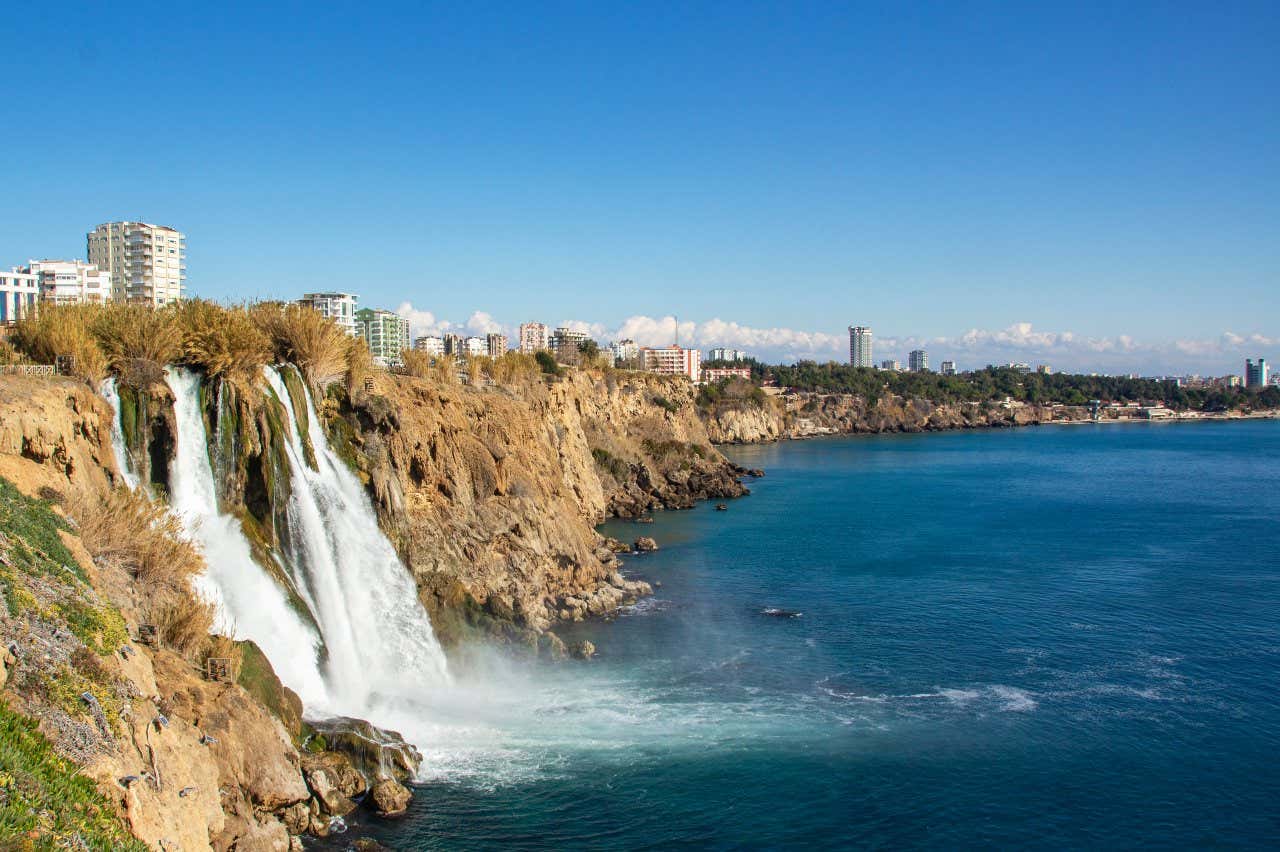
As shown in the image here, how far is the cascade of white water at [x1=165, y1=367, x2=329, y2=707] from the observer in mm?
21953

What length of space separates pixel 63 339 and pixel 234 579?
7565 millimetres

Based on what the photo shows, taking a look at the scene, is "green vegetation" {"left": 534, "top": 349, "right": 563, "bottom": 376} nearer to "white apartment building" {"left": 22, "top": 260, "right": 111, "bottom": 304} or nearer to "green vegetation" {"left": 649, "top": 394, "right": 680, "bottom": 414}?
"green vegetation" {"left": 649, "top": 394, "right": 680, "bottom": 414}

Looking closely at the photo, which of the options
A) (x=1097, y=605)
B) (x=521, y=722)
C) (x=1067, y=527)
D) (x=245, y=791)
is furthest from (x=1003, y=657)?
(x=1067, y=527)

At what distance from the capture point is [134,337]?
2434 cm

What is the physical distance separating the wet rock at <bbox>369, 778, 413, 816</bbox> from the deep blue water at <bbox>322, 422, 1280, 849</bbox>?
44cm

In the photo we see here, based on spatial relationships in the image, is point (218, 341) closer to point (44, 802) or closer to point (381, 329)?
point (44, 802)

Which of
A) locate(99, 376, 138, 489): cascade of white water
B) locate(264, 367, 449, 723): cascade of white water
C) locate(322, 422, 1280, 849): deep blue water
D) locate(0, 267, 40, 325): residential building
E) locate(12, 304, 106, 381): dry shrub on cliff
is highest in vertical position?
locate(0, 267, 40, 325): residential building

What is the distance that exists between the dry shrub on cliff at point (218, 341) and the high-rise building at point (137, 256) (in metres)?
59.4

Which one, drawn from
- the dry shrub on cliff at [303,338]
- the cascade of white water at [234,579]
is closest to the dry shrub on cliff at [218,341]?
the cascade of white water at [234,579]

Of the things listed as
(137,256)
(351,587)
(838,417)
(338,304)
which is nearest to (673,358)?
(838,417)

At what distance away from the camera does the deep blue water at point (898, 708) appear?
19453 mm

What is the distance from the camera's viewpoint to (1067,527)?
56156mm

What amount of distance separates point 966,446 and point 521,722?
106 metres

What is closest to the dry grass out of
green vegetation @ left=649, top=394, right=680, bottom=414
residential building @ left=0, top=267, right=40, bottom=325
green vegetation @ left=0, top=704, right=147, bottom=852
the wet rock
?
the wet rock
